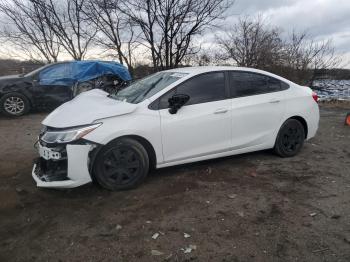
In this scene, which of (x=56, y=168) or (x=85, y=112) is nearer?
(x=56, y=168)

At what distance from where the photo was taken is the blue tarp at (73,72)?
9923mm

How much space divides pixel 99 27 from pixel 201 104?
11.8 metres

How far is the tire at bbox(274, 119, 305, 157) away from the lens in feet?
17.5

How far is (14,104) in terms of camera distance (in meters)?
9.44

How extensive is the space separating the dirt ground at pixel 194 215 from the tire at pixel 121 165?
0.15 meters

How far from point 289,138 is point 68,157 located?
3.45 m

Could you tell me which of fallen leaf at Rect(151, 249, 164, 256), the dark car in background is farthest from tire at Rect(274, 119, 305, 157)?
the dark car in background

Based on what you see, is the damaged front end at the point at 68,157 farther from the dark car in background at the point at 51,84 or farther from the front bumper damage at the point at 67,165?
the dark car in background at the point at 51,84

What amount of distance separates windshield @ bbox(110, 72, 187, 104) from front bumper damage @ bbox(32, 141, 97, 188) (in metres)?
1.02

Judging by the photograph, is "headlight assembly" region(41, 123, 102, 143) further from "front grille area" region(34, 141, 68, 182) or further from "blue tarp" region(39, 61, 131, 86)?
"blue tarp" region(39, 61, 131, 86)

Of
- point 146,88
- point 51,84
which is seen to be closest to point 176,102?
point 146,88

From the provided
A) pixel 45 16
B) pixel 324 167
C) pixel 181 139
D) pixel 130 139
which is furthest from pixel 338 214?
pixel 45 16

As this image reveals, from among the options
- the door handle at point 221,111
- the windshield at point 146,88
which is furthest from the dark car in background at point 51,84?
the door handle at point 221,111

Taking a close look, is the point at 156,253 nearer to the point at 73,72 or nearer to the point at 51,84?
the point at 51,84
